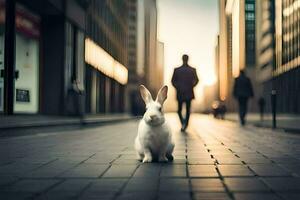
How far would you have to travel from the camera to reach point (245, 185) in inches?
178

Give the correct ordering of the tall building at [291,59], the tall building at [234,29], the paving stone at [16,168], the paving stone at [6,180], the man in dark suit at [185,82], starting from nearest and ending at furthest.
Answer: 1. the paving stone at [6,180]
2. the paving stone at [16,168]
3. the tall building at [234,29]
4. the man in dark suit at [185,82]
5. the tall building at [291,59]

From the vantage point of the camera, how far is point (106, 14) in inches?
1857

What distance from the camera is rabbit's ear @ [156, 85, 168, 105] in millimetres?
5957

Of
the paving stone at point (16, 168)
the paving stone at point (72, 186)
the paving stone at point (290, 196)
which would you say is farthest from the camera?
the paving stone at point (16, 168)

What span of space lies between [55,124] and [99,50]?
2831 cm

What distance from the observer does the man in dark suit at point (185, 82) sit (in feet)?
43.1

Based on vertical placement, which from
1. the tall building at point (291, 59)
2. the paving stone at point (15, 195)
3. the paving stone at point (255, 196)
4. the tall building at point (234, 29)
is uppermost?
the tall building at point (291, 59)

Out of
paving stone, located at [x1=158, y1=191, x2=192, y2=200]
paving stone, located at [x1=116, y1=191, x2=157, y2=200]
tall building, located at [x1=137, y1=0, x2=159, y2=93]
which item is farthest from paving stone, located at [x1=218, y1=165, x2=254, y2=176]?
tall building, located at [x1=137, y1=0, x2=159, y2=93]

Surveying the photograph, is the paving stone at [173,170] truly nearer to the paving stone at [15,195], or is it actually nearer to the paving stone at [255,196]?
the paving stone at [255,196]

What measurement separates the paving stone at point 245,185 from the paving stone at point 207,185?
0.27 ft

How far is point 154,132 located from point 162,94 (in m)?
0.46

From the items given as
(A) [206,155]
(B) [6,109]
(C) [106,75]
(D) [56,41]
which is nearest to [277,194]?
(A) [206,155]

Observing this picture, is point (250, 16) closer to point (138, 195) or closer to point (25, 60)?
point (138, 195)

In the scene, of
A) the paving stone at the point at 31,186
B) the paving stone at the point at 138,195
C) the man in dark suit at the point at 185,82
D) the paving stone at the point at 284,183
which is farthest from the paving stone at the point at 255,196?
the man in dark suit at the point at 185,82
